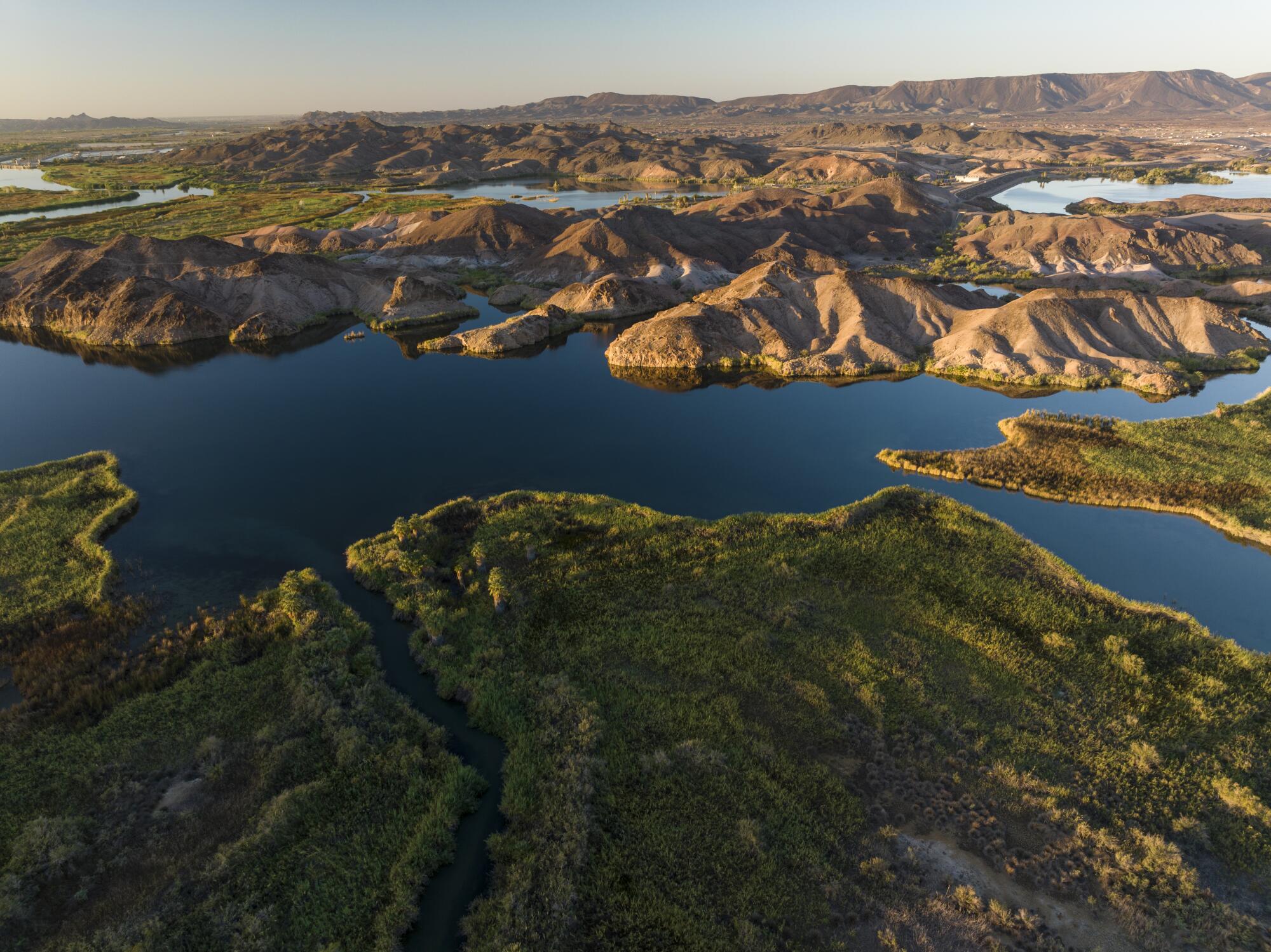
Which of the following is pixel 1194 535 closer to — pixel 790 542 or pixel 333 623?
pixel 790 542

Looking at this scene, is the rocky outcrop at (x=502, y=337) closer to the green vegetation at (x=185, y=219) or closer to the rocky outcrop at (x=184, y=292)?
the rocky outcrop at (x=184, y=292)

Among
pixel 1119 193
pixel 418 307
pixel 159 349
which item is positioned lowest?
pixel 159 349

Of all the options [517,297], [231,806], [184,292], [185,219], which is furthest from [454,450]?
[185,219]

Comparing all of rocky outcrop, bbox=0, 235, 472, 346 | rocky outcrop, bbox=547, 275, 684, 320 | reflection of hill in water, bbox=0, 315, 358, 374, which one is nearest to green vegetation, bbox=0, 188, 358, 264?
rocky outcrop, bbox=0, 235, 472, 346

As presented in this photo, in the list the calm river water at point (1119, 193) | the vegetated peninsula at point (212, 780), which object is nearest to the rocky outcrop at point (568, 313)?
the vegetated peninsula at point (212, 780)

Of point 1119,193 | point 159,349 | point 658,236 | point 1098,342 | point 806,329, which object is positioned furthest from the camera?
point 1119,193

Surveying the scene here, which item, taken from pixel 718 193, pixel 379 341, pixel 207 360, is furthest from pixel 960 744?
pixel 718 193

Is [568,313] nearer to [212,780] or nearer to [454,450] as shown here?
[454,450]
